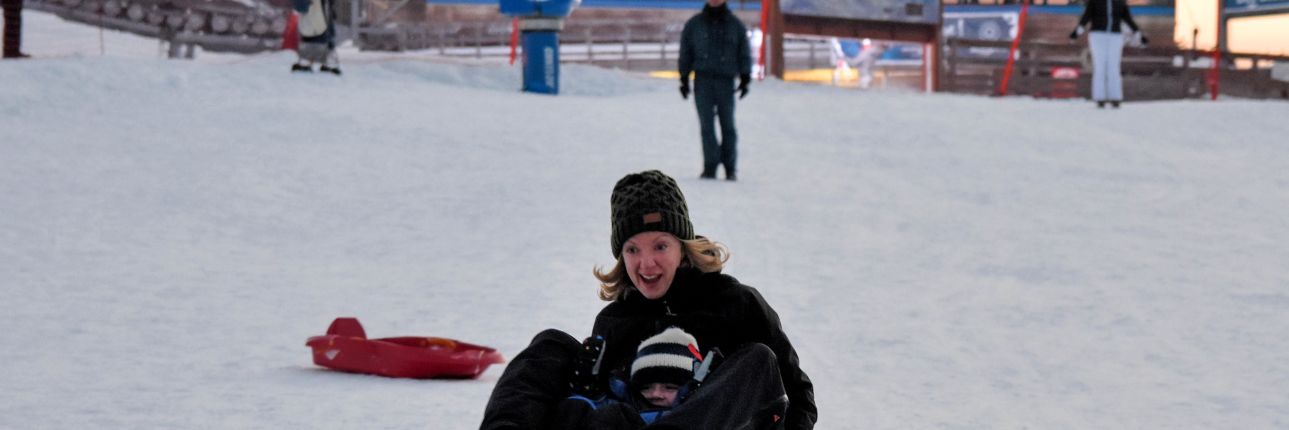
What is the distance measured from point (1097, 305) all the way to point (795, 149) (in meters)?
6.64

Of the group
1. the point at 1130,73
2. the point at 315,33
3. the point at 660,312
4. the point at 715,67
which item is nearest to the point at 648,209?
the point at 660,312

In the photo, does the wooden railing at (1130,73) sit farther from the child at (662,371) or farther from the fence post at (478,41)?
the child at (662,371)

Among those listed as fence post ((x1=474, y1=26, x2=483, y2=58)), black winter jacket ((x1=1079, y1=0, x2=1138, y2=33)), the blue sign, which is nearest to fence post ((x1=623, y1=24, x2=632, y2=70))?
fence post ((x1=474, y1=26, x2=483, y2=58))

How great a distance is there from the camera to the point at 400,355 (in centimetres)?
482

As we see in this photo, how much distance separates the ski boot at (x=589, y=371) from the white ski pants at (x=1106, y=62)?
1451 cm

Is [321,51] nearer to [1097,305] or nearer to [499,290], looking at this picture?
[499,290]

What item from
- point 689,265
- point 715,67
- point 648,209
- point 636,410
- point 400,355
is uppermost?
point 715,67

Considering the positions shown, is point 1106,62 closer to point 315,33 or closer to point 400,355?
point 315,33

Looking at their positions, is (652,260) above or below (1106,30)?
below

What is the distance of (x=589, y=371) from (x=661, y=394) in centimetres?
26

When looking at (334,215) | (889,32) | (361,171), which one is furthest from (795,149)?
(889,32)

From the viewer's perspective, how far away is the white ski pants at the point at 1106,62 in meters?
16.6

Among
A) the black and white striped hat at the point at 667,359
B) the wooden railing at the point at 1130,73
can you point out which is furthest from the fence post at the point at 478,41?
the black and white striped hat at the point at 667,359

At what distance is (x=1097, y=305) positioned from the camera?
6.26m
